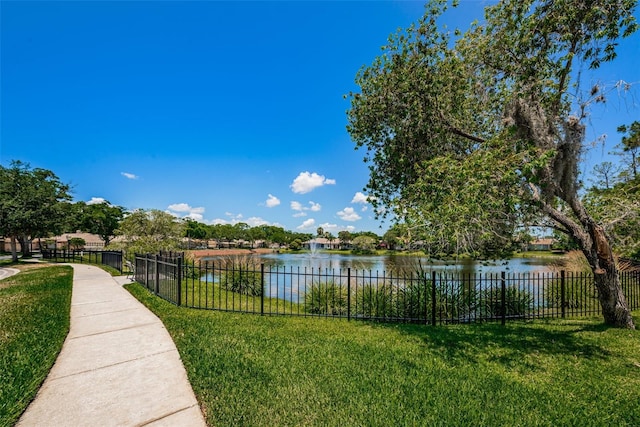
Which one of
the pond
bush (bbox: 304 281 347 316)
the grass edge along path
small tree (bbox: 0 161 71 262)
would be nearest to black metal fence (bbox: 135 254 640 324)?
bush (bbox: 304 281 347 316)

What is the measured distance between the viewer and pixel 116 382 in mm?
3758

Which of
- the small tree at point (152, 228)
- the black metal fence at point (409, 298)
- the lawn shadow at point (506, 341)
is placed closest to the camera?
the lawn shadow at point (506, 341)

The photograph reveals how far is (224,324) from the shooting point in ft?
20.7

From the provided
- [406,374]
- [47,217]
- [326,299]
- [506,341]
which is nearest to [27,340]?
[406,374]

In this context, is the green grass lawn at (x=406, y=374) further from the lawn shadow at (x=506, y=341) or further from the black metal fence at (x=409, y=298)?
the black metal fence at (x=409, y=298)

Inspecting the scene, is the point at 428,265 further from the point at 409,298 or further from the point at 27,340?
the point at 27,340

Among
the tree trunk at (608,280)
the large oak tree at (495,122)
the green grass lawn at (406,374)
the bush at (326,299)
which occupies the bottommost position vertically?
the bush at (326,299)

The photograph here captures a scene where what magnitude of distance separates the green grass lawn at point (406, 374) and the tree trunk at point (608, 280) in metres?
0.46

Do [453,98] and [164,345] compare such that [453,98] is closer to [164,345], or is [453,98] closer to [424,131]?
[424,131]

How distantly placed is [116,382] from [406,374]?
3767mm

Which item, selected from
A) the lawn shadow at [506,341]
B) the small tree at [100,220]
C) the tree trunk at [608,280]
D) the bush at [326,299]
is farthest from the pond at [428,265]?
the small tree at [100,220]

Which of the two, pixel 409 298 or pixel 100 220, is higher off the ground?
pixel 100 220

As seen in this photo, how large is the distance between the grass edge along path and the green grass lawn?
66.7 inches

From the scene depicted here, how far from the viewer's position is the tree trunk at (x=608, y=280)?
21.0 ft
